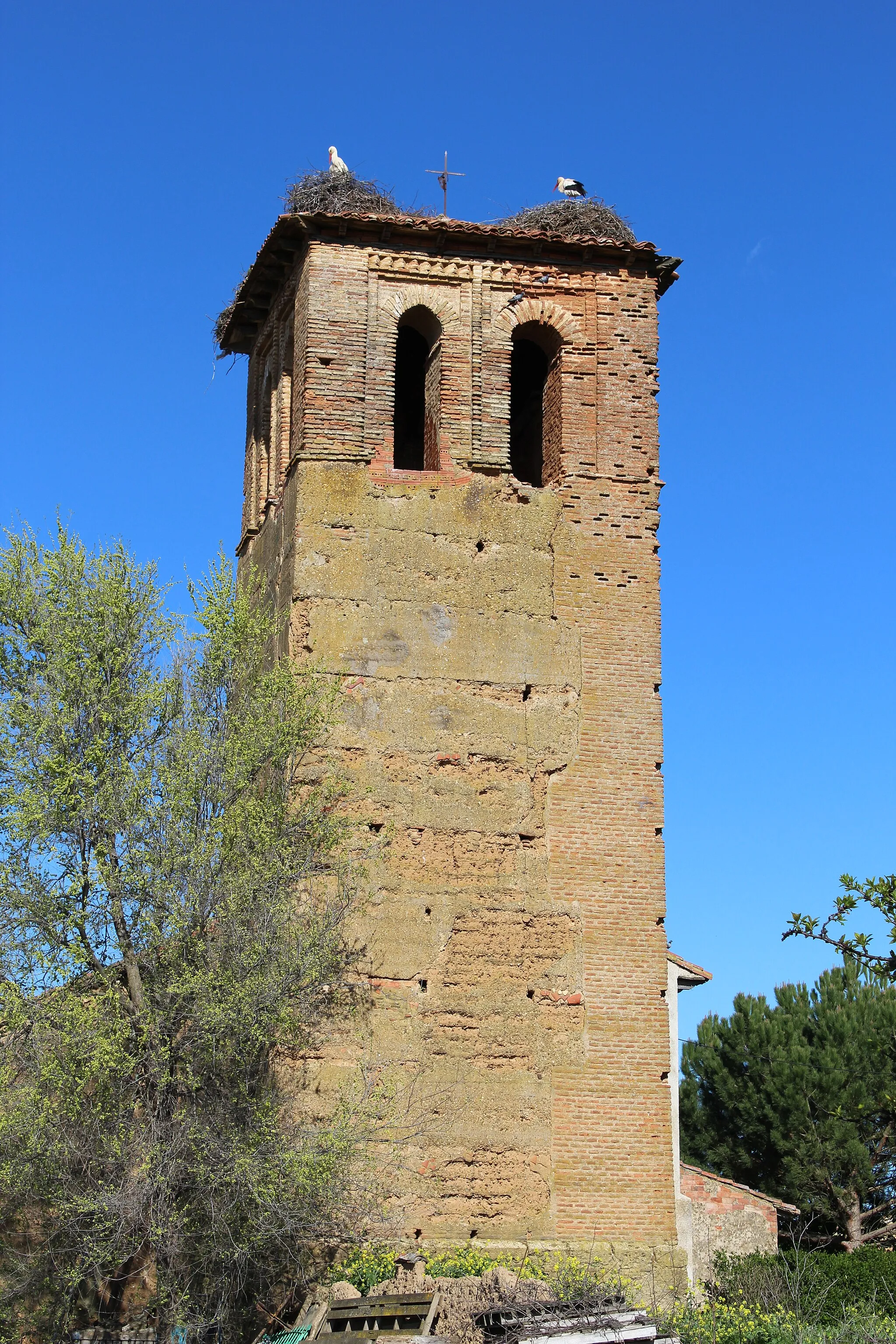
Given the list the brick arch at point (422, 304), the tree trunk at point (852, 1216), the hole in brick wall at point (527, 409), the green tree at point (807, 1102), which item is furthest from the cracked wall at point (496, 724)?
the tree trunk at point (852, 1216)

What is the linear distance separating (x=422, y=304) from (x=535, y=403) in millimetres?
2718

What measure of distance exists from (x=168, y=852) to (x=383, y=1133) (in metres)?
2.88

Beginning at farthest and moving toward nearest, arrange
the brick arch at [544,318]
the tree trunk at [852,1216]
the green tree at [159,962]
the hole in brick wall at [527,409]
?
the tree trunk at [852,1216] → the hole in brick wall at [527,409] → the brick arch at [544,318] → the green tree at [159,962]

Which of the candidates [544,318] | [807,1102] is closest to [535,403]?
[544,318]

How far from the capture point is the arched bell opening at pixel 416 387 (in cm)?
1525

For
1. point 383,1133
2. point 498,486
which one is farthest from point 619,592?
point 383,1133

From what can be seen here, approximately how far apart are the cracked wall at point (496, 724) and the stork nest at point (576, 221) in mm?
383

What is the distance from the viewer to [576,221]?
Answer: 15672 mm

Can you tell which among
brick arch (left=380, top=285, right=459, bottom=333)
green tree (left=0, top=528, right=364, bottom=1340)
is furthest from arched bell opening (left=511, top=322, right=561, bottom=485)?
green tree (left=0, top=528, right=364, bottom=1340)

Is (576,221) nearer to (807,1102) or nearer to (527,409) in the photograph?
(527,409)

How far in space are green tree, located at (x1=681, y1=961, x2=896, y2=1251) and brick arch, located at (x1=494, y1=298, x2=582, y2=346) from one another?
11801 mm

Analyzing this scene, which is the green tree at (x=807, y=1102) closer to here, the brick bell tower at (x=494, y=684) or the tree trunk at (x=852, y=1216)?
the tree trunk at (x=852, y=1216)

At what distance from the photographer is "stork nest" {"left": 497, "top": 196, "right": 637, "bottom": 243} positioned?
51.3ft

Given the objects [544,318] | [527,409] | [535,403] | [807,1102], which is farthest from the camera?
[807,1102]
